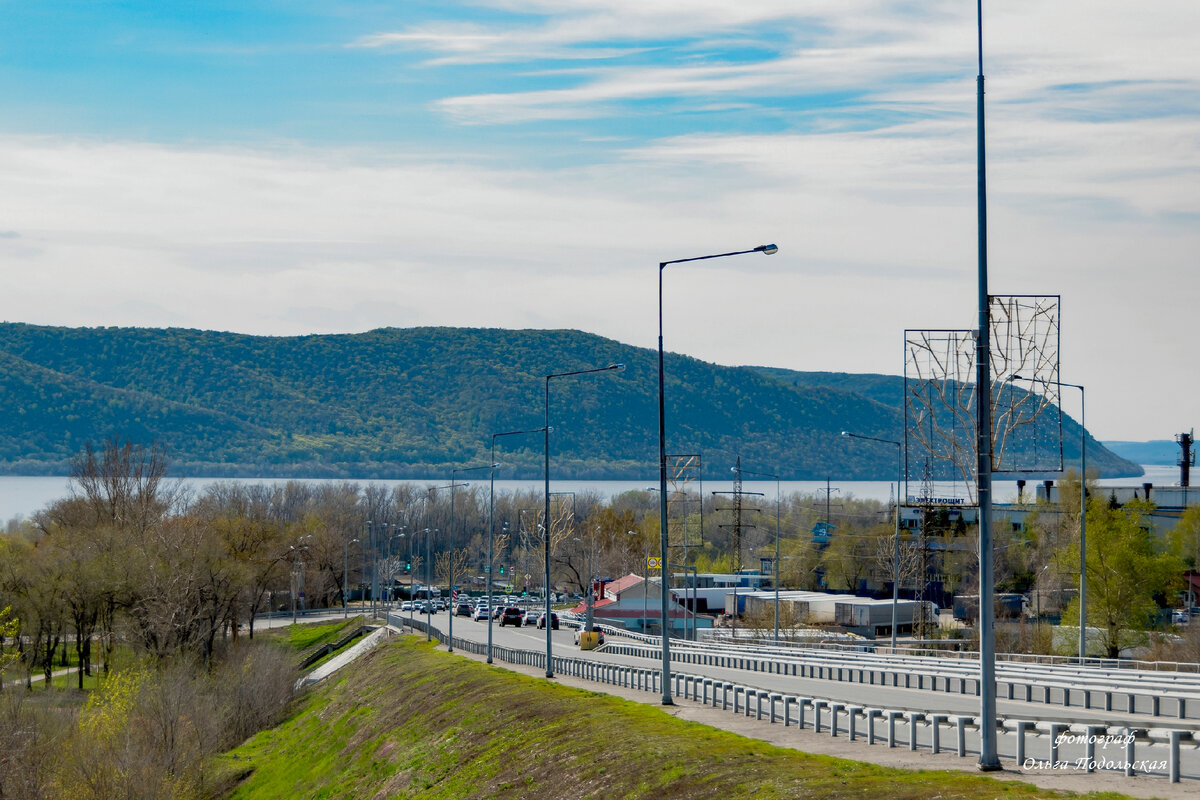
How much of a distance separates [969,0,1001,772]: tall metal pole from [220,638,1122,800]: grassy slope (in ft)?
3.07

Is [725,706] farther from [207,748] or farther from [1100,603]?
[1100,603]

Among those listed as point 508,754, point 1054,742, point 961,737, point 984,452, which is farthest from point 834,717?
point 508,754

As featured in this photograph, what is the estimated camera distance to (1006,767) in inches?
810

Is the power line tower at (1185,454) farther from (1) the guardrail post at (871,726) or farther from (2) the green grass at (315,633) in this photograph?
(1) the guardrail post at (871,726)

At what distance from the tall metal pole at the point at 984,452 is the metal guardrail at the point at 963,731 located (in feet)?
3.32

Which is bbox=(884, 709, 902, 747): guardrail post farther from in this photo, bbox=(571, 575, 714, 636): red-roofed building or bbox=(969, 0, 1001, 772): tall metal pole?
bbox=(571, 575, 714, 636): red-roofed building

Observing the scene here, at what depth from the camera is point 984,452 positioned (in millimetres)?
20547

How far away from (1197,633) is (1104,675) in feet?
127

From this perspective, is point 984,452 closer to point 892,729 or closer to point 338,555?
point 892,729

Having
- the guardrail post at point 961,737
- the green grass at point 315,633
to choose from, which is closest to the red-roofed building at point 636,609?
the green grass at point 315,633

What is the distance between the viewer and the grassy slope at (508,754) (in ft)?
73.3

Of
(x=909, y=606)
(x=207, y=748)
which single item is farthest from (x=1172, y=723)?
(x=909, y=606)

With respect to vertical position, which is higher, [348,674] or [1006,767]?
[1006,767]

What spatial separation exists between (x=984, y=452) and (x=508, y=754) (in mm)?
19266
